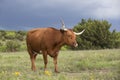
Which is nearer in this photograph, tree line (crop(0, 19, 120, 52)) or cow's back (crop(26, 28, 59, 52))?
cow's back (crop(26, 28, 59, 52))

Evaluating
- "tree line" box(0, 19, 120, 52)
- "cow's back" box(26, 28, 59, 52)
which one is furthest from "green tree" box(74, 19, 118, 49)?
"cow's back" box(26, 28, 59, 52)

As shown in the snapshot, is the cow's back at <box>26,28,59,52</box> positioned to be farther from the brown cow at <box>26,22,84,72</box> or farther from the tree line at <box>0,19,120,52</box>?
the tree line at <box>0,19,120,52</box>

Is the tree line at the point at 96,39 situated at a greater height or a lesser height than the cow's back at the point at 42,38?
greater

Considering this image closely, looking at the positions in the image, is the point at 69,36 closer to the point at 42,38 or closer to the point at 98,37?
the point at 42,38

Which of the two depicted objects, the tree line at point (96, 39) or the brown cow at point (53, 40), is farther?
the tree line at point (96, 39)

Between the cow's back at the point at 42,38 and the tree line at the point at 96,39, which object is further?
the tree line at the point at 96,39

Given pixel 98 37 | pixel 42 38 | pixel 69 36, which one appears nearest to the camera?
pixel 69 36

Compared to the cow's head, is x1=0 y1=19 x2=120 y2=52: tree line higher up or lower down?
higher up

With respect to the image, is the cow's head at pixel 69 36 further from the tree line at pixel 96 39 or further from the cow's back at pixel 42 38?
the tree line at pixel 96 39

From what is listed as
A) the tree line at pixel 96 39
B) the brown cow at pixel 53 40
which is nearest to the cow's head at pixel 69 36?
the brown cow at pixel 53 40

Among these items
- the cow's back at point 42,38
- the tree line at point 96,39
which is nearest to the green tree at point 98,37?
the tree line at point 96,39

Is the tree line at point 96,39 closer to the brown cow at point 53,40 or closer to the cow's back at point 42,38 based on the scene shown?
the cow's back at point 42,38

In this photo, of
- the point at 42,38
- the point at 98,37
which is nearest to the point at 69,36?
the point at 42,38

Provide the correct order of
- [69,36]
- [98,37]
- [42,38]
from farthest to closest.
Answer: [98,37] < [42,38] < [69,36]
